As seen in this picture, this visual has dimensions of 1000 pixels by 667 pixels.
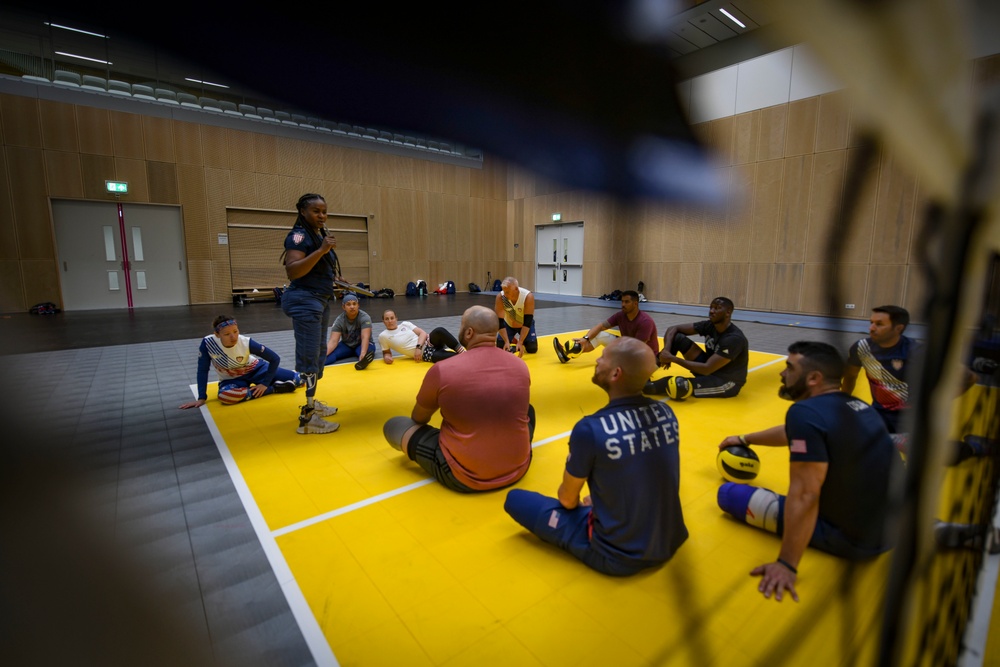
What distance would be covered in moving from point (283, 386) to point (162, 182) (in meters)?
10.1

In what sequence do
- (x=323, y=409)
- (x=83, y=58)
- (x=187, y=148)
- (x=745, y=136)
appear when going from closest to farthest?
(x=83, y=58), (x=745, y=136), (x=323, y=409), (x=187, y=148)

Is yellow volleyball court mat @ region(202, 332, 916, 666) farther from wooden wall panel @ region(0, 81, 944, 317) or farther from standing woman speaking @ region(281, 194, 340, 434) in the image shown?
wooden wall panel @ region(0, 81, 944, 317)

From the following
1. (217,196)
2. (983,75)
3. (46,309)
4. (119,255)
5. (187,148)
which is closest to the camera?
(983,75)

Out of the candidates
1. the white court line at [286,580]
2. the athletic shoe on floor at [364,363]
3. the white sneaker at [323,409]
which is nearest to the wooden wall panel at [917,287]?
the white court line at [286,580]

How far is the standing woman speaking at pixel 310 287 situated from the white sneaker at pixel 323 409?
14cm

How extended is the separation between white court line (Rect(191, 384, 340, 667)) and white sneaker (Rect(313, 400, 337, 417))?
740 millimetres

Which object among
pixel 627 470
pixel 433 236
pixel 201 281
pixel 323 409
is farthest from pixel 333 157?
pixel 433 236

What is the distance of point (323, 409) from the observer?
3.69 m

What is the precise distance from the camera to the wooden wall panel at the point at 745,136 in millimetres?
968

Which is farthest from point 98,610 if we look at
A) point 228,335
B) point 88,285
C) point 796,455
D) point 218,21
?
point 88,285

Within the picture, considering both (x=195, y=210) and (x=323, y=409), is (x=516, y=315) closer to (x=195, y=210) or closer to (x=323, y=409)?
(x=323, y=409)

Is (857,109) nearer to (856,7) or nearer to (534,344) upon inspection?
(856,7)

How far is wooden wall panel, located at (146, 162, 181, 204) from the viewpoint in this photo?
36.7ft

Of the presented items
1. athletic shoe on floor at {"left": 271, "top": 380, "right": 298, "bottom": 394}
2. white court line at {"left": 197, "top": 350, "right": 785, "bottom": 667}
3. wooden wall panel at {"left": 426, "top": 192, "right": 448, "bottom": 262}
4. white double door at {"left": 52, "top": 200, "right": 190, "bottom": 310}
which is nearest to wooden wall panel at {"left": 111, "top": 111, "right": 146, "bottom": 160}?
white double door at {"left": 52, "top": 200, "right": 190, "bottom": 310}
